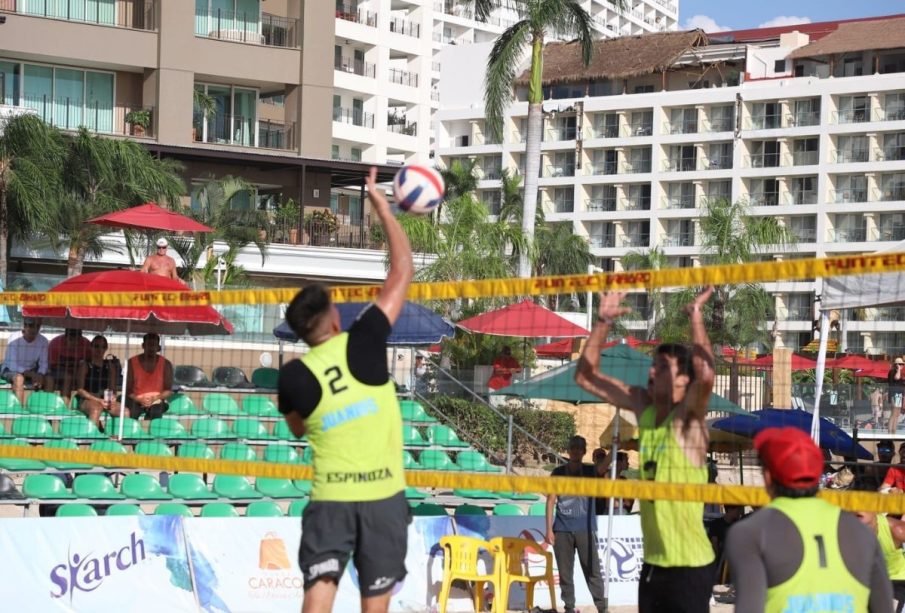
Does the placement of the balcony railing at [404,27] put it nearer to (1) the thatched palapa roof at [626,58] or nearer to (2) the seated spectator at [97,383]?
(1) the thatched palapa roof at [626,58]

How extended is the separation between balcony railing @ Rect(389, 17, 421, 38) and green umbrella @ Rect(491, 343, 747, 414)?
2331 inches

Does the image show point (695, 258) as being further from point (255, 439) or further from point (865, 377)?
point (255, 439)

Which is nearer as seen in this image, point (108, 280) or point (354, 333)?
point (354, 333)

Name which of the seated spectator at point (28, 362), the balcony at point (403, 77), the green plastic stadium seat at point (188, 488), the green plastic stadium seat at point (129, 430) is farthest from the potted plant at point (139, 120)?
the balcony at point (403, 77)

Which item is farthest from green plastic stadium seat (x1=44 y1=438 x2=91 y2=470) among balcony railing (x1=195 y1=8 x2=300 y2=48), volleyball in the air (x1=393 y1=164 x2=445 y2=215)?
balcony railing (x1=195 y1=8 x2=300 y2=48)

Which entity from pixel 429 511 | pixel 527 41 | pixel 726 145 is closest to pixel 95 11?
pixel 527 41

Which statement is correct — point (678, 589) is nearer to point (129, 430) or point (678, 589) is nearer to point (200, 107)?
point (129, 430)

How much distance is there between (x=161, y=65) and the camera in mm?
34219

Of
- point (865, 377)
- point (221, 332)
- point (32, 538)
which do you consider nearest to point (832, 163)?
point (865, 377)

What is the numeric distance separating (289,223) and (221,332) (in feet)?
64.6

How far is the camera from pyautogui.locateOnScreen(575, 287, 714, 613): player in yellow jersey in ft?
17.6

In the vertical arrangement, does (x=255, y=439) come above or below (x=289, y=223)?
below

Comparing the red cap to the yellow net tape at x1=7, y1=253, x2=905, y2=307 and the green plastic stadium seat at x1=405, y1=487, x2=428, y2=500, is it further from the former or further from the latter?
the green plastic stadium seat at x1=405, y1=487, x2=428, y2=500

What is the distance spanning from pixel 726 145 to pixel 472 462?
2262 inches
